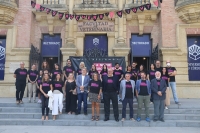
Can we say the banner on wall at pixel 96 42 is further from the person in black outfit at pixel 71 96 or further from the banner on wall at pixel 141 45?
the person in black outfit at pixel 71 96

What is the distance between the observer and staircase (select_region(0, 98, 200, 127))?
757 cm

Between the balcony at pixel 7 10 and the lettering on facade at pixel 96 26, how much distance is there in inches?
162

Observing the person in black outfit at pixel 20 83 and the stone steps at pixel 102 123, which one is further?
the person in black outfit at pixel 20 83

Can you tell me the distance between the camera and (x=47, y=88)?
8.05 metres

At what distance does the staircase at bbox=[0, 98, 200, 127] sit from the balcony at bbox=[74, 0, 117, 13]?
6563mm

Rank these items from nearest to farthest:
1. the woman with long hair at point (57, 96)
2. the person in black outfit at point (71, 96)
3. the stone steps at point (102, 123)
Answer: the stone steps at point (102, 123) → the woman with long hair at point (57, 96) → the person in black outfit at point (71, 96)

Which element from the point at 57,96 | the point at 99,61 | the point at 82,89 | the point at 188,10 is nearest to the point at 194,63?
the point at 188,10

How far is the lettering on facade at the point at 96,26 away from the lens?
13094mm

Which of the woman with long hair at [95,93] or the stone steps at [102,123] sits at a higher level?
the woman with long hair at [95,93]

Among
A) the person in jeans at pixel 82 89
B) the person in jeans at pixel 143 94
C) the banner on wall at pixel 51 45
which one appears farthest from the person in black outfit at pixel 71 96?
the banner on wall at pixel 51 45

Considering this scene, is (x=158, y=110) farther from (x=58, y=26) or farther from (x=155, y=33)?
(x=58, y=26)

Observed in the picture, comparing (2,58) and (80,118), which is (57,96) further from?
(2,58)
